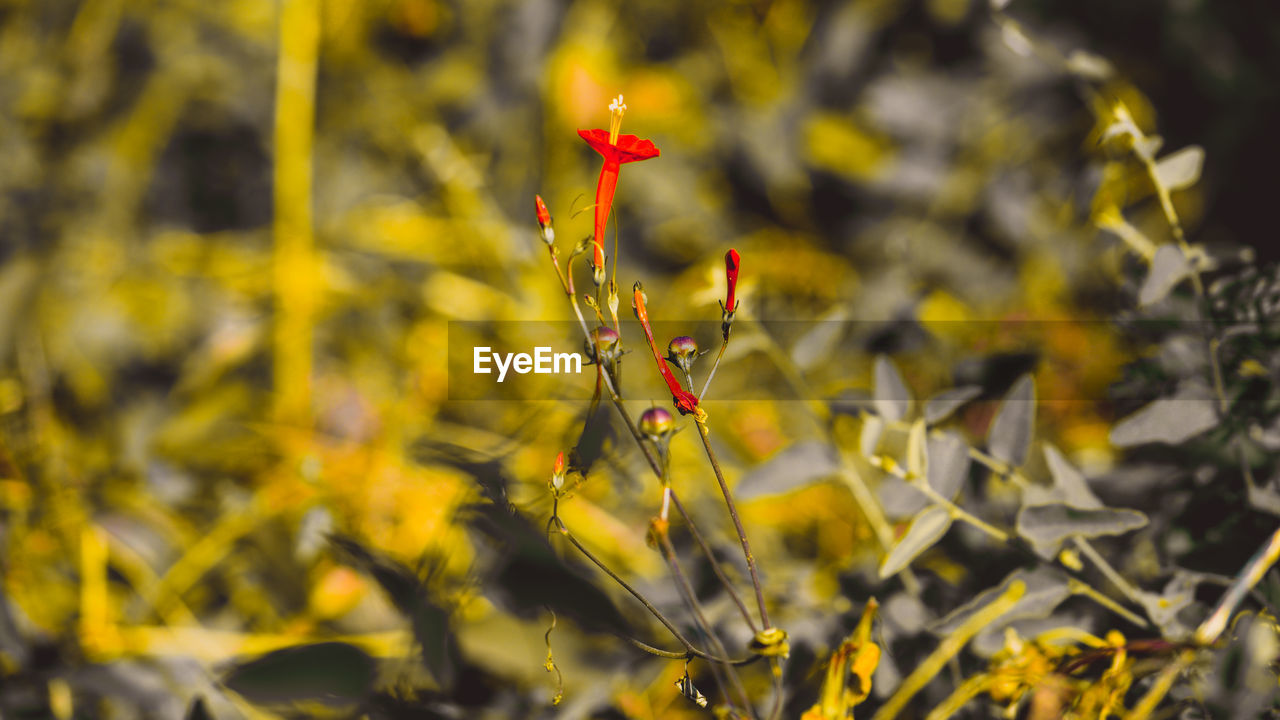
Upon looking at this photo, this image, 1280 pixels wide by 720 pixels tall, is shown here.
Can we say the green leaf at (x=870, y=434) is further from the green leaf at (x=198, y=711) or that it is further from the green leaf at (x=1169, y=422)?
the green leaf at (x=198, y=711)

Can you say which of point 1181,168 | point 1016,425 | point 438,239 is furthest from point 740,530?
point 438,239

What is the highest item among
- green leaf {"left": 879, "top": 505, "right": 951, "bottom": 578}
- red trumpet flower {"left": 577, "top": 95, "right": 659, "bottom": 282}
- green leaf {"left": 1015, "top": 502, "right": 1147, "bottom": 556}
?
red trumpet flower {"left": 577, "top": 95, "right": 659, "bottom": 282}

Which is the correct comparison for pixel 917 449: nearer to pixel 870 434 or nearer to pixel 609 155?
pixel 870 434

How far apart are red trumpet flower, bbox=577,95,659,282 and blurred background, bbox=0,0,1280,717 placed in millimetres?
130

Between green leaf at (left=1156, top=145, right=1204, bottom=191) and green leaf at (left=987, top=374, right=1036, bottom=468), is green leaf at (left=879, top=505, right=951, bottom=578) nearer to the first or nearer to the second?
green leaf at (left=987, top=374, right=1036, bottom=468)

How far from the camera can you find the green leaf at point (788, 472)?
A: 293mm

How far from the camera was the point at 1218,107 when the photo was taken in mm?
479

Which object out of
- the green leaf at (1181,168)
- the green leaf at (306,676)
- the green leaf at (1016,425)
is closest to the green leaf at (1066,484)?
the green leaf at (1016,425)

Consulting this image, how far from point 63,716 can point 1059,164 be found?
2.28ft

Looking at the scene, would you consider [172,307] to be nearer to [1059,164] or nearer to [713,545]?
[713,545]

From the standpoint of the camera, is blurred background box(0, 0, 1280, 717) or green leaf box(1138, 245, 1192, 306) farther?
blurred background box(0, 0, 1280, 717)

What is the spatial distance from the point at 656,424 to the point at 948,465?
13cm

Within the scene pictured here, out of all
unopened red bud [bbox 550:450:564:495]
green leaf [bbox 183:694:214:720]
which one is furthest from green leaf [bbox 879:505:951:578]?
green leaf [bbox 183:694:214:720]

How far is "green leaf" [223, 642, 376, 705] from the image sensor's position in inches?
9.3
